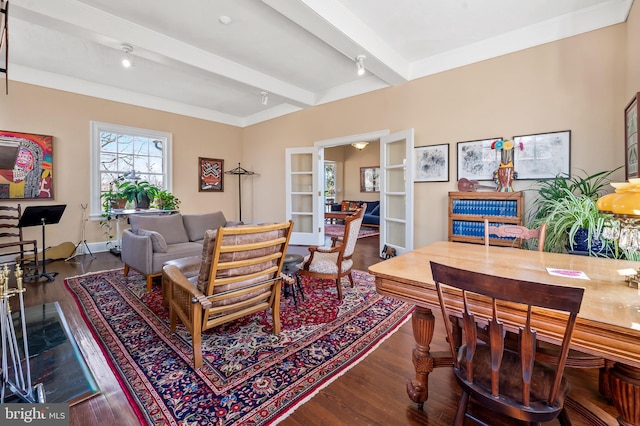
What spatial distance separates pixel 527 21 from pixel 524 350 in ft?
12.7

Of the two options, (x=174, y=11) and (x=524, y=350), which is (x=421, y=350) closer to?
(x=524, y=350)

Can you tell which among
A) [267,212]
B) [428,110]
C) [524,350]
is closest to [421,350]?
[524,350]

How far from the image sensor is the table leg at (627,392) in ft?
3.20

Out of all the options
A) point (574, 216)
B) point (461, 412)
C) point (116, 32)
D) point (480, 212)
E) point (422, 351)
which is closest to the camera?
point (461, 412)

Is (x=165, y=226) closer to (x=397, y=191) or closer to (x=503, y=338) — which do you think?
(x=397, y=191)

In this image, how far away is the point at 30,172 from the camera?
452cm

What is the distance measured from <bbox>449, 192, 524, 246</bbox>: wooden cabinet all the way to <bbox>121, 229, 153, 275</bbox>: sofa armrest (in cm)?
362

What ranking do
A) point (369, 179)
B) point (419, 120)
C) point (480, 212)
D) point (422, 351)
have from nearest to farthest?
point (422, 351)
point (480, 212)
point (419, 120)
point (369, 179)

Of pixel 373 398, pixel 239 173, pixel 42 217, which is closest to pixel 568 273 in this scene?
pixel 373 398

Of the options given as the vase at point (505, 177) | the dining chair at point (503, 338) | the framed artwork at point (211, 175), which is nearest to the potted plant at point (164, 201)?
the framed artwork at point (211, 175)

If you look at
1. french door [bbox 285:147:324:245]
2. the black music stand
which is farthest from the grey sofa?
french door [bbox 285:147:324:245]

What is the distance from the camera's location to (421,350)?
1496 mm

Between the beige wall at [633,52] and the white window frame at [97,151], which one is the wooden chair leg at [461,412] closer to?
the beige wall at [633,52]

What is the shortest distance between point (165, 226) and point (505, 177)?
441 cm
